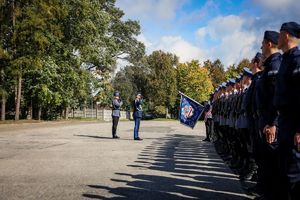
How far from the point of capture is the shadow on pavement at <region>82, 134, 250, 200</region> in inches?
285

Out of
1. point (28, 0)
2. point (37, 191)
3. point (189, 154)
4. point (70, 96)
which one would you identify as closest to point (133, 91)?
point (70, 96)

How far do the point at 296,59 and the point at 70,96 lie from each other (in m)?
45.0

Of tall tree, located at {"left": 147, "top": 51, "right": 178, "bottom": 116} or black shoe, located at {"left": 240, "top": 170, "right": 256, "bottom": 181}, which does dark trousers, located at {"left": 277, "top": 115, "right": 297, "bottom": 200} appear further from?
tall tree, located at {"left": 147, "top": 51, "right": 178, "bottom": 116}

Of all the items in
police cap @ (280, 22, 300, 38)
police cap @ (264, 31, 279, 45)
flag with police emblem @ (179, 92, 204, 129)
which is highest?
police cap @ (264, 31, 279, 45)

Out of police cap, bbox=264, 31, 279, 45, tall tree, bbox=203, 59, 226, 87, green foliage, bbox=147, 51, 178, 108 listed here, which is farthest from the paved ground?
tall tree, bbox=203, 59, 226, 87

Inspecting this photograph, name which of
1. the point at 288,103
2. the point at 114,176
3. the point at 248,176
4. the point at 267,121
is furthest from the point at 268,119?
the point at 114,176

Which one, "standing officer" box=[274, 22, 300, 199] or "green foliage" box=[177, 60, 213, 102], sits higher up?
"green foliage" box=[177, 60, 213, 102]

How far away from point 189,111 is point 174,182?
417 inches

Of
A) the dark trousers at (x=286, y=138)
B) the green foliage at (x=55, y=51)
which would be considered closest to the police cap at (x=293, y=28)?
the dark trousers at (x=286, y=138)

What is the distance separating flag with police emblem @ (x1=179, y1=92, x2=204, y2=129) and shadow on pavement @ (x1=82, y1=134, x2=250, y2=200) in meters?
6.14

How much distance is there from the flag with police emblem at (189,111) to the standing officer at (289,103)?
13.7 meters

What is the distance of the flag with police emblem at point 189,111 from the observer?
18812 mm

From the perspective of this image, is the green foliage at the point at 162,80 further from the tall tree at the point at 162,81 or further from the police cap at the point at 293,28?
the police cap at the point at 293,28

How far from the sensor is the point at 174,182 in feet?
27.8
